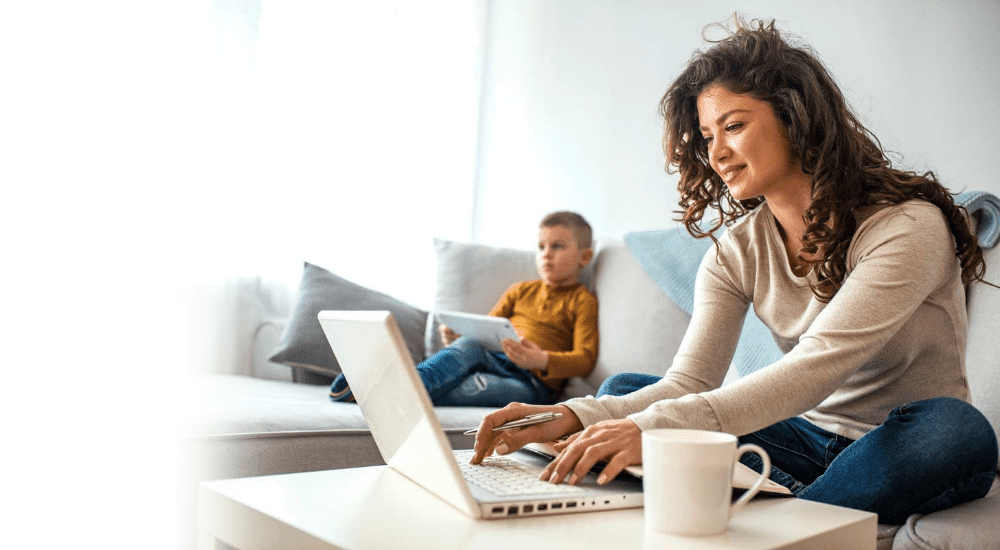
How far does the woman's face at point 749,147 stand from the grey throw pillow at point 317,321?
3.69 feet

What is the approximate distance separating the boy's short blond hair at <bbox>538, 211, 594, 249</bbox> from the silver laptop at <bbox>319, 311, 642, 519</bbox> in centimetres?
143

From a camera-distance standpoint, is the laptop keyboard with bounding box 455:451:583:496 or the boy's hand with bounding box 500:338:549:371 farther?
the boy's hand with bounding box 500:338:549:371

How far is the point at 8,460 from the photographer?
1763 mm

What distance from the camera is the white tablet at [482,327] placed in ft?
6.26

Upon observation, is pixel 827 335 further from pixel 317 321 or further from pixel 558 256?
pixel 317 321

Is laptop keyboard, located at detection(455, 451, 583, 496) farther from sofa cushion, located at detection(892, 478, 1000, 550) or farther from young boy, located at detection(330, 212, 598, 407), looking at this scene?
young boy, located at detection(330, 212, 598, 407)

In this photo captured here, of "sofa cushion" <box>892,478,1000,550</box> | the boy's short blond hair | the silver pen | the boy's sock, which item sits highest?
the boy's short blond hair

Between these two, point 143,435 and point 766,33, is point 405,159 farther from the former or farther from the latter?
point 766,33

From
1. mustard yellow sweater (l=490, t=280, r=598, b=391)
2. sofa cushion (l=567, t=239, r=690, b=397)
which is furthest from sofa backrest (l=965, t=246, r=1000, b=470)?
mustard yellow sweater (l=490, t=280, r=598, b=391)

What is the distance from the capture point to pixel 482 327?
1933 mm

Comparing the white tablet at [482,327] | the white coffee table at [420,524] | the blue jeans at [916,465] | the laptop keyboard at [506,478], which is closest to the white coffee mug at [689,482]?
the white coffee table at [420,524]

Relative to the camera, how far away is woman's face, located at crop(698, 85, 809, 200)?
1.21 meters

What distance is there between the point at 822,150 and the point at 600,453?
650 millimetres

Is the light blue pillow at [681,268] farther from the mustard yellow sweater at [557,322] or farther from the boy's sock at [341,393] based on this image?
the boy's sock at [341,393]
